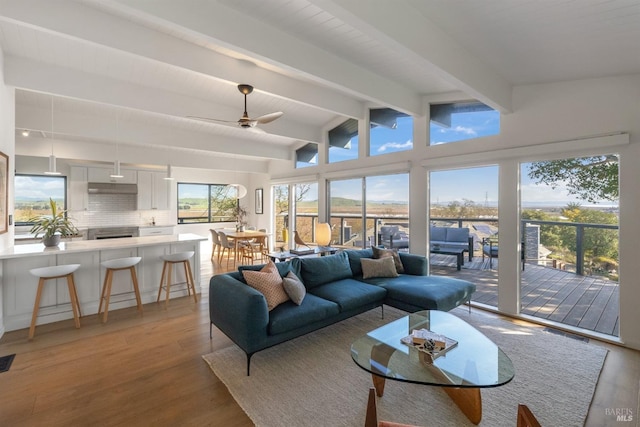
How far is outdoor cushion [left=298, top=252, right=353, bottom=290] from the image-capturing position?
348 cm

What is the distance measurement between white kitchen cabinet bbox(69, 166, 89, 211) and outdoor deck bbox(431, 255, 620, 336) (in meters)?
7.98

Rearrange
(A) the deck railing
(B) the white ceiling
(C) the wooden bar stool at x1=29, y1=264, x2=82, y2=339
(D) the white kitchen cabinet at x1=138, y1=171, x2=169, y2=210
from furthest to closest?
1. (D) the white kitchen cabinet at x1=138, y1=171, x2=169, y2=210
2. (A) the deck railing
3. (C) the wooden bar stool at x1=29, y1=264, x2=82, y2=339
4. (B) the white ceiling

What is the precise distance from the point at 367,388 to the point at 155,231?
680 cm

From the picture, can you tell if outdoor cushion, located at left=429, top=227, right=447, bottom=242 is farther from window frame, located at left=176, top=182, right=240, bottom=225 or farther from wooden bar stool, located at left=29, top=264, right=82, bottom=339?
window frame, located at left=176, top=182, right=240, bottom=225

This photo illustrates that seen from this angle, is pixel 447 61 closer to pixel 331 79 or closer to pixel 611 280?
pixel 331 79

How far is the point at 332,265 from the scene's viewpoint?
12.2ft

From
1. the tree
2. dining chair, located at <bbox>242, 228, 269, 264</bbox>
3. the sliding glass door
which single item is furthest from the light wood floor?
dining chair, located at <bbox>242, 228, 269, 264</bbox>

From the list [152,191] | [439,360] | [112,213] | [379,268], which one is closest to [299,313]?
[439,360]

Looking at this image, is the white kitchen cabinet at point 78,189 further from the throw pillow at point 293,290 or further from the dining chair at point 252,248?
the throw pillow at point 293,290

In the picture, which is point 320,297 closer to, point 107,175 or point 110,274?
point 110,274

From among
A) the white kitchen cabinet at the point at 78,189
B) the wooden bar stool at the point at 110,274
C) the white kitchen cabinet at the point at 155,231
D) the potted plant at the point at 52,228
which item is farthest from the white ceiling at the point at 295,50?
the white kitchen cabinet at the point at 155,231

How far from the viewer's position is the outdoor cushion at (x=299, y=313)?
8.28 ft

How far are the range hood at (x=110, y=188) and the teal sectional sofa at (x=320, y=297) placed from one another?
5186 millimetres

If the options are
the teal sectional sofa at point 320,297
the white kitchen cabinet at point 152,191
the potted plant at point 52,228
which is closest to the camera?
the teal sectional sofa at point 320,297
